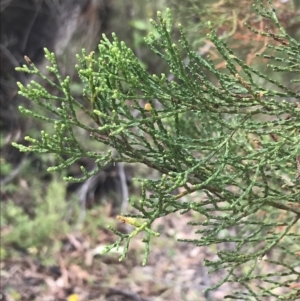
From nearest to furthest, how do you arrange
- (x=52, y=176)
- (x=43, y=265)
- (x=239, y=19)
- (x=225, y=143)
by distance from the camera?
(x=225, y=143) → (x=239, y=19) → (x=43, y=265) → (x=52, y=176)

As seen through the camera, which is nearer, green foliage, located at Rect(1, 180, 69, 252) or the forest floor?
the forest floor

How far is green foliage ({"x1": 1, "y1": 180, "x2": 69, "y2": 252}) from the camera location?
5.03 meters

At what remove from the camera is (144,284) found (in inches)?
201

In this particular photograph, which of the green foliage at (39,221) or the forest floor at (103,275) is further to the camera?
the green foliage at (39,221)

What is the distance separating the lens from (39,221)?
16.7ft

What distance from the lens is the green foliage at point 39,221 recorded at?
5.03 m

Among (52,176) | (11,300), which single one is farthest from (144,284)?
(52,176)

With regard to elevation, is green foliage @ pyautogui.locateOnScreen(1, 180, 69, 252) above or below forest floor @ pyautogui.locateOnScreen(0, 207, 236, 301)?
above

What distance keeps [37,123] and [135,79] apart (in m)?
4.50

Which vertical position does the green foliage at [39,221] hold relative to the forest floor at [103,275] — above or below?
above

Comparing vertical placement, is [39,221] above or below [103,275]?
above

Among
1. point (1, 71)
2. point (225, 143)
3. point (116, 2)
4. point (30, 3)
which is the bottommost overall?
point (225, 143)

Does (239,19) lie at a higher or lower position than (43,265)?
higher

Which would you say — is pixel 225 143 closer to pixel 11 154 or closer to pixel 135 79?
pixel 135 79
